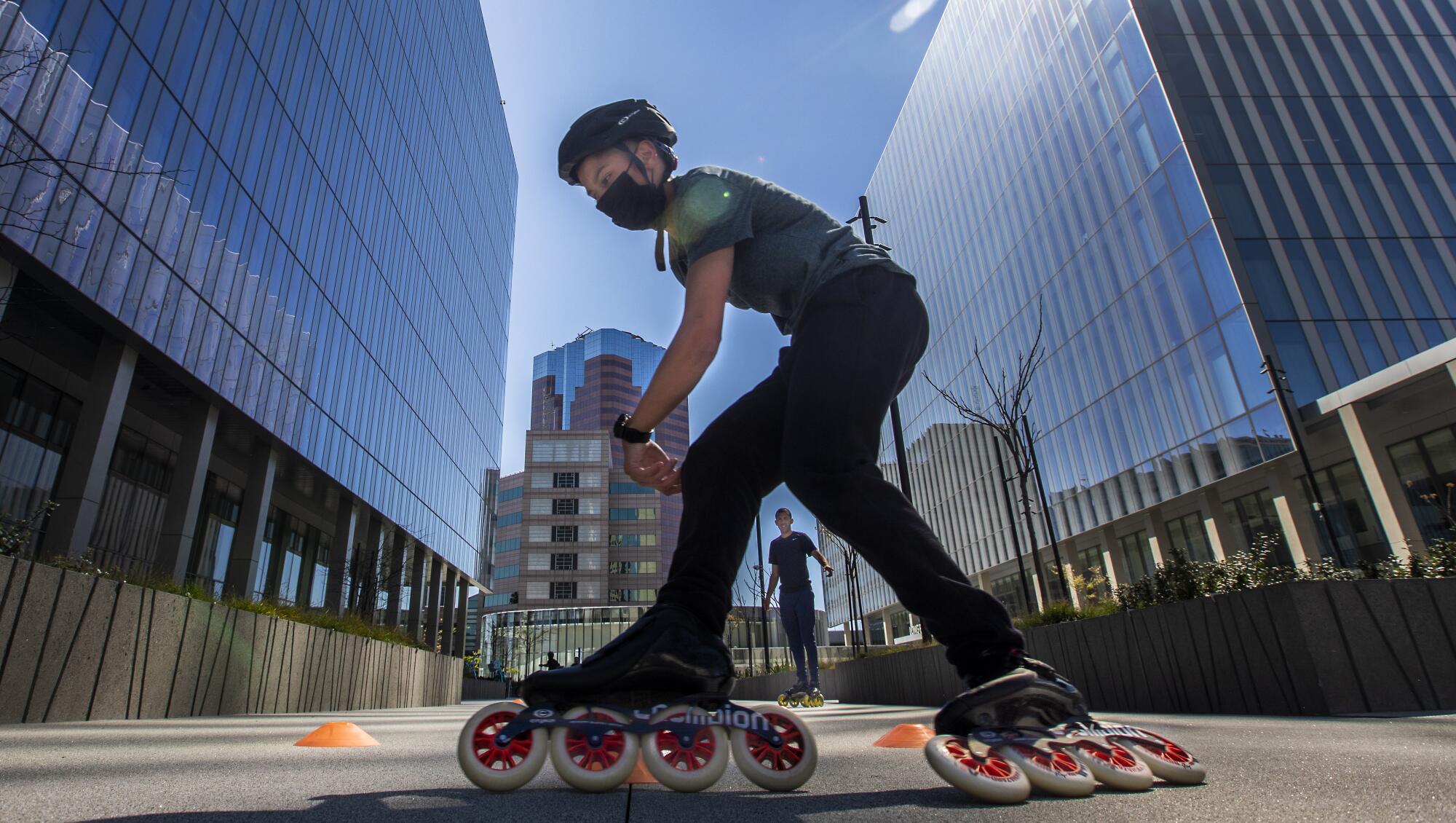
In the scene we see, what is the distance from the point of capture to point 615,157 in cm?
221

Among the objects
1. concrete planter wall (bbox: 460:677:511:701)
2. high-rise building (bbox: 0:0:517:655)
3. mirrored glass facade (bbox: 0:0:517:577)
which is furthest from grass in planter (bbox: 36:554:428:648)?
concrete planter wall (bbox: 460:677:511:701)

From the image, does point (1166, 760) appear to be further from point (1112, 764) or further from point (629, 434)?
point (629, 434)

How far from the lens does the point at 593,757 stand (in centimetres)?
135

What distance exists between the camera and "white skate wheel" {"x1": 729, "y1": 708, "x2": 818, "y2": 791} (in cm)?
139

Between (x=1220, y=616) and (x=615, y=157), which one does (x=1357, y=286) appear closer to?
(x=1220, y=616)

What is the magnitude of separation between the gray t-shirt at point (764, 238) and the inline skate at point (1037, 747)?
3.61 ft

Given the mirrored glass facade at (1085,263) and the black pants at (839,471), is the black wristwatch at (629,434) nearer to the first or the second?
the black pants at (839,471)

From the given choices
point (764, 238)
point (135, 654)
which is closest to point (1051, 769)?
point (764, 238)

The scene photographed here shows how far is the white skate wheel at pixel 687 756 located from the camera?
1.30 meters

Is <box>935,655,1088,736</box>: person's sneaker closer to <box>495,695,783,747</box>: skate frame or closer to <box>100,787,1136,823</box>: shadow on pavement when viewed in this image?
<box>100,787,1136,823</box>: shadow on pavement

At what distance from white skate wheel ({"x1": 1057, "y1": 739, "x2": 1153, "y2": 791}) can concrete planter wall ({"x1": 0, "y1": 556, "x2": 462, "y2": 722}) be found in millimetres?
5927

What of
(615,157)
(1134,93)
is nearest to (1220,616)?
(615,157)

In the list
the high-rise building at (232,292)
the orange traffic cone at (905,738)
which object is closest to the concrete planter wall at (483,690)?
the high-rise building at (232,292)

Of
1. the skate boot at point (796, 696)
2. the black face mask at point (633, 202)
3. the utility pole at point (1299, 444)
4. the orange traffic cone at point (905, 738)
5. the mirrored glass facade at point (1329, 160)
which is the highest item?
the mirrored glass facade at point (1329, 160)
